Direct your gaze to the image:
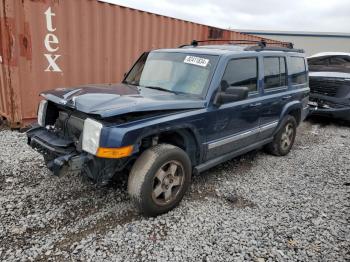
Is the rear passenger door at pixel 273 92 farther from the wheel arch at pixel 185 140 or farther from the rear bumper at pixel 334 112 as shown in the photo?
the rear bumper at pixel 334 112

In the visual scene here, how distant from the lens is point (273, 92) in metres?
4.56

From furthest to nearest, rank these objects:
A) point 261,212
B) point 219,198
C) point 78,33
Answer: point 78,33
point 219,198
point 261,212

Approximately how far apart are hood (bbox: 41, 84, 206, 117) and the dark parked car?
5.55 m

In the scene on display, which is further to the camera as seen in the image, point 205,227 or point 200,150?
point 200,150

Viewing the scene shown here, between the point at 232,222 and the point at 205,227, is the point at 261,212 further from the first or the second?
the point at 205,227

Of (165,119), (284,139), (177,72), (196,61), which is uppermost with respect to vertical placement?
(196,61)

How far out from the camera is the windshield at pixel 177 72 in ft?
11.9

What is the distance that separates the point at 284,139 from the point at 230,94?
7.78 feet

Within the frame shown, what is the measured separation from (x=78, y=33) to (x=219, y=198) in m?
4.33

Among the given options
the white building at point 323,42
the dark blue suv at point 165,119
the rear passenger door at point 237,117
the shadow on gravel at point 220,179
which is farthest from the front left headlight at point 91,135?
the white building at point 323,42

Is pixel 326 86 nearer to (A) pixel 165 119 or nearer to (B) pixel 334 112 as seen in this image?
(B) pixel 334 112

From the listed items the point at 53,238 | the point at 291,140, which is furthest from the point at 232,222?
the point at 291,140

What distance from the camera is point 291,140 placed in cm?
552

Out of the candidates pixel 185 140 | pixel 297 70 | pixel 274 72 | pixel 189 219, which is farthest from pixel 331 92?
pixel 189 219
